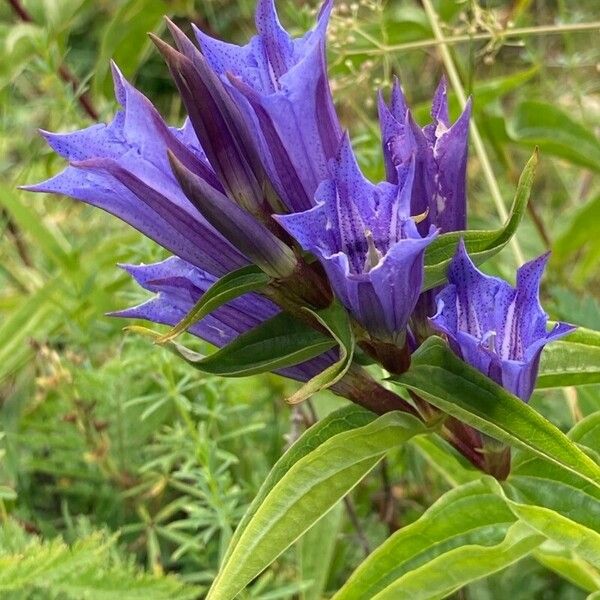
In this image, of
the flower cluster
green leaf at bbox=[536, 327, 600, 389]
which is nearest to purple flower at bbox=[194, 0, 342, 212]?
the flower cluster

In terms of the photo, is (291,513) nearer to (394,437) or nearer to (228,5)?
(394,437)

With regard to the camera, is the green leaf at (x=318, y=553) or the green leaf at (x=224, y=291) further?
the green leaf at (x=318, y=553)

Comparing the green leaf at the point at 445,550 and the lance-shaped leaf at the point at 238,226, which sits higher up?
the lance-shaped leaf at the point at 238,226

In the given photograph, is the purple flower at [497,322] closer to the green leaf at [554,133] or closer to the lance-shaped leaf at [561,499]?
the lance-shaped leaf at [561,499]

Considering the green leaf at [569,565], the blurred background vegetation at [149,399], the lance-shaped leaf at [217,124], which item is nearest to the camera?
the lance-shaped leaf at [217,124]

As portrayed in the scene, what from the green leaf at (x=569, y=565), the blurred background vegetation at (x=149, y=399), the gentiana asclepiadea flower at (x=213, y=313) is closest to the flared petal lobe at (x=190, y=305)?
the gentiana asclepiadea flower at (x=213, y=313)
